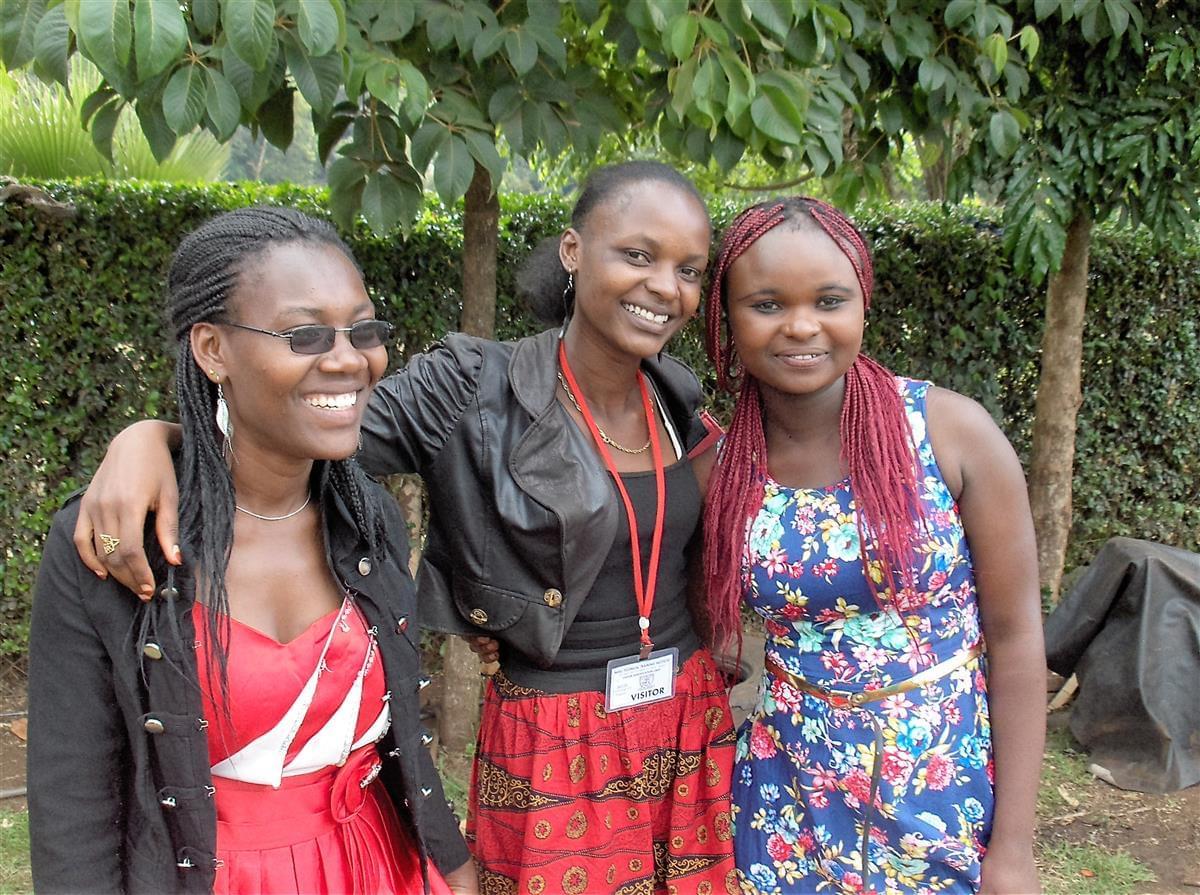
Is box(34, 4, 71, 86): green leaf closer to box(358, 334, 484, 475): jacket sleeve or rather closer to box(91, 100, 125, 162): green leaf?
box(91, 100, 125, 162): green leaf

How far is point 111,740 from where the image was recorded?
160cm

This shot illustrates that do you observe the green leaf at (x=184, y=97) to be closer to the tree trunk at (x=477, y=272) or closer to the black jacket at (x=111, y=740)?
the black jacket at (x=111, y=740)

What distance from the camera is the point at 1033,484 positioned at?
4906mm

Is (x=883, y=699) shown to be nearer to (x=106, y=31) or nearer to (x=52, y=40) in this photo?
→ (x=106, y=31)

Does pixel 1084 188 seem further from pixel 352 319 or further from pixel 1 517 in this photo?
pixel 1 517

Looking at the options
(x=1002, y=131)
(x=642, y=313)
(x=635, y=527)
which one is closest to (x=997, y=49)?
(x=1002, y=131)

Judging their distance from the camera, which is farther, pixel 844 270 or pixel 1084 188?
pixel 1084 188

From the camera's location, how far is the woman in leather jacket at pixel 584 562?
210 centimetres

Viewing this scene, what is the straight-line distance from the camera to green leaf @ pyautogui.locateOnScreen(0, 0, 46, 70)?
1930 mm

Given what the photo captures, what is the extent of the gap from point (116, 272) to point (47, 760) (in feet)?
10.7

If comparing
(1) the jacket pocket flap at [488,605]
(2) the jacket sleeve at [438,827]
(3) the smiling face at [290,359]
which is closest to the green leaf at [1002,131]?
(1) the jacket pocket flap at [488,605]

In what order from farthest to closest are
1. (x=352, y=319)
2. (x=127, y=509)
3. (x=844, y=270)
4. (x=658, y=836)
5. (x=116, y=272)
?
(x=116, y=272) → (x=658, y=836) → (x=844, y=270) → (x=352, y=319) → (x=127, y=509)

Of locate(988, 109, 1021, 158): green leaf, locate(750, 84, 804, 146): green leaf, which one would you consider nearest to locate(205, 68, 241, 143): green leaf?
locate(750, 84, 804, 146): green leaf

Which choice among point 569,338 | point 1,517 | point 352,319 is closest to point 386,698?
point 352,319
